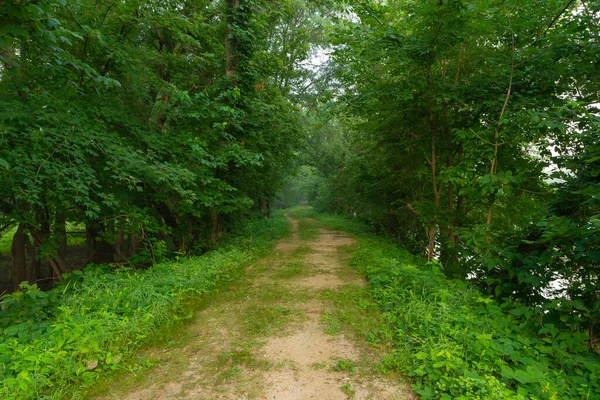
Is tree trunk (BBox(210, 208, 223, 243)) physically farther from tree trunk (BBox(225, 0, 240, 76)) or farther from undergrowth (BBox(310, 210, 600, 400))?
undergrowth (BBox(310, 210, 600, 400))

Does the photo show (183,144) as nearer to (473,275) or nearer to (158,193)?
(158,193)

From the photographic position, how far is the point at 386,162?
9797mm

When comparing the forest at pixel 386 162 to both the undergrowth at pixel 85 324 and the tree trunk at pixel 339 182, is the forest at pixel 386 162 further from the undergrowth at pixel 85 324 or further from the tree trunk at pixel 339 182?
the tree trunk at pixel 339 182

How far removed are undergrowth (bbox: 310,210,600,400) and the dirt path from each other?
38 cm

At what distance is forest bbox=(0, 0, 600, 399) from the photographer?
117 inches

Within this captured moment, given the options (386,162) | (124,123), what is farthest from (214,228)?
(386,162)

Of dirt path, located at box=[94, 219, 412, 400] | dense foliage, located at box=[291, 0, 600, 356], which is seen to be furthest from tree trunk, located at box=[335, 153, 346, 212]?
dirt path, located at box=[94, 219, 412, 400]

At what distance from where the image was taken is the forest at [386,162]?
2.98m

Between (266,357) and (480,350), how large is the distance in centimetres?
224

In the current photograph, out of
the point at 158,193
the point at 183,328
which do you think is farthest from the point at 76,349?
the point at 158,193

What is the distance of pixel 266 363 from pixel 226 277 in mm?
3093

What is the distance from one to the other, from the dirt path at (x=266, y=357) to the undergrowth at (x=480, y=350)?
1.24ft

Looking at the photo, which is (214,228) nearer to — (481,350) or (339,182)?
(481,350)

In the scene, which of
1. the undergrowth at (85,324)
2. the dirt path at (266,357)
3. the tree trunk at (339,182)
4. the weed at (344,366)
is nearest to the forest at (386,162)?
the undergrowth at (85,324)
